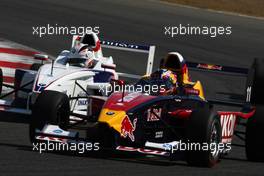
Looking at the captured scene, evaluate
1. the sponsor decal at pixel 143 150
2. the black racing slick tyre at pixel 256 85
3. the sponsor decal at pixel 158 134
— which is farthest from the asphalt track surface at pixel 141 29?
the sponsor decal at pixel 143 150

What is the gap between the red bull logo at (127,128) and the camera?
11.5 m

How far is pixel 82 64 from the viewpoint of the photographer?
16375mm

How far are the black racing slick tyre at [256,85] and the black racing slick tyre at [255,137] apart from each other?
4.76 feet

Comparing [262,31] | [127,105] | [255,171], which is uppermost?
[262,31]

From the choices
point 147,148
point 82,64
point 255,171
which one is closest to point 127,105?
point 147,148

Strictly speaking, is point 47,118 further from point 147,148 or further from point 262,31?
point 262,31

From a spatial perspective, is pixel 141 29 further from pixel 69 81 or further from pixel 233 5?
pixel 69 81

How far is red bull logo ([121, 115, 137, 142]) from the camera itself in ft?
37.8

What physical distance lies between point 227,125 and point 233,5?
18148mm

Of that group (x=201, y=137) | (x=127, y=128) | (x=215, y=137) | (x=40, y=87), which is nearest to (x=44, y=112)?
(x=127, y=128)

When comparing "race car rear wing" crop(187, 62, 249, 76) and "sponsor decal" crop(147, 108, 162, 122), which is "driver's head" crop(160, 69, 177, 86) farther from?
"race car rear wing" crop(187, 62, 249, 76)

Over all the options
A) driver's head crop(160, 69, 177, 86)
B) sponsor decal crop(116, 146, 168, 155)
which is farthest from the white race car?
sponsor decal crop(116, 146, 168, 155)

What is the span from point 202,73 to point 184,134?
33.7 feet

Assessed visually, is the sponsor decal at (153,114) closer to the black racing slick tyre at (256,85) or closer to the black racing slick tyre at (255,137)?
the black racing slick tyre at (255,137)
